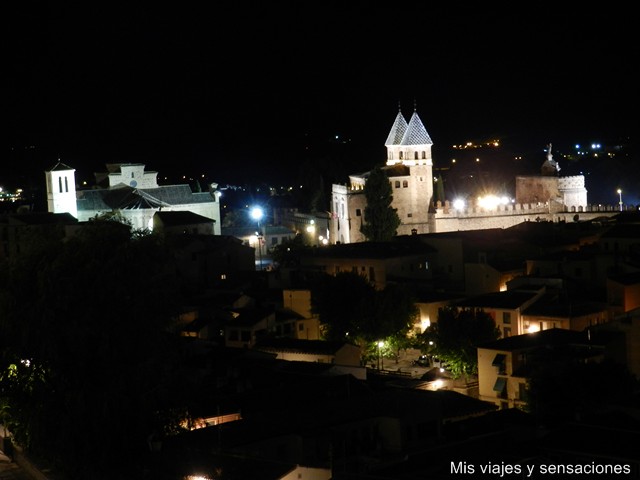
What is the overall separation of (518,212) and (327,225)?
6.31 meters

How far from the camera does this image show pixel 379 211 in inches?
1612

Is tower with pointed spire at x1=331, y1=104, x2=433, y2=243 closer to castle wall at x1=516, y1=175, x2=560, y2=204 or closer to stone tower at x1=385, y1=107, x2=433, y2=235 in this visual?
stone tower at x1=385, y1=107, x2=433, y2=235

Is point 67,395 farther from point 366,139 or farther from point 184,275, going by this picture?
point 366,139

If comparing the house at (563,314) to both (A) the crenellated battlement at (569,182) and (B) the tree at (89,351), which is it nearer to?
(B) the tree at (89,351)

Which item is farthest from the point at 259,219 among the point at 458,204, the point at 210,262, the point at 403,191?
the point at 210,262

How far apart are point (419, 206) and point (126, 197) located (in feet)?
31.2

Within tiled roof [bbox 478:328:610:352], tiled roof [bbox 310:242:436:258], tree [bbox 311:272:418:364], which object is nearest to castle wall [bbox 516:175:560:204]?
tiled roof [bbox 310:242:436:258]

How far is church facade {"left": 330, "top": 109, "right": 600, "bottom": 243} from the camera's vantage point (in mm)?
42312

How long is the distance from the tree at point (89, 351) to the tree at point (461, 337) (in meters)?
7.26

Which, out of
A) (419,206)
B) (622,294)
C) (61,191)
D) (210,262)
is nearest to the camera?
(622,294)

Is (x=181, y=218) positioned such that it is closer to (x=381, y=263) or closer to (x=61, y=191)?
(x=61, y=191)

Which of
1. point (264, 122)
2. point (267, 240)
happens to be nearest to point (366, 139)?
point (264, 122)

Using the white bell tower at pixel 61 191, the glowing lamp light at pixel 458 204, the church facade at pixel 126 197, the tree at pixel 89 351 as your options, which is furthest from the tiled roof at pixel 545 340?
the white bell tower at pixel 61 191

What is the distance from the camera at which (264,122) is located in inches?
3775
